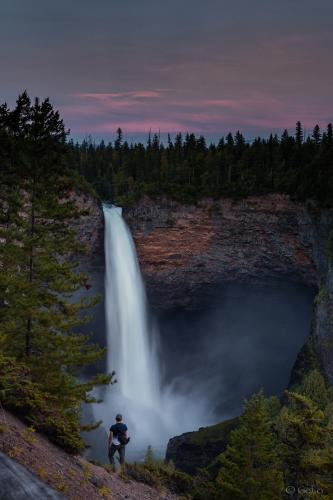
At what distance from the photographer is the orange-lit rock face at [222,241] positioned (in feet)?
140

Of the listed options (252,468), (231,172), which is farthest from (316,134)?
(252,468)

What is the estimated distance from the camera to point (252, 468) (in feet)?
53.3

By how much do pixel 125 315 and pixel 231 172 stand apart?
18330 mm

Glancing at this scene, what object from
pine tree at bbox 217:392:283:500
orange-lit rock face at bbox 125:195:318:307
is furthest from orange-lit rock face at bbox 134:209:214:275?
pine tree at bbox 217:392:283:500

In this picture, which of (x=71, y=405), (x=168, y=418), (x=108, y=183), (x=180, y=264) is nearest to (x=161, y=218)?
(x=180, y=264)

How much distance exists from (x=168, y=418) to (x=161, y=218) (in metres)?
19.1

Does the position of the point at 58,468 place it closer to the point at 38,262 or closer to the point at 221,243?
the point at 38,262

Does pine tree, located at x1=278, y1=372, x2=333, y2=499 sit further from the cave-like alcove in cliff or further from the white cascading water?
the cave-like alcove in cliff

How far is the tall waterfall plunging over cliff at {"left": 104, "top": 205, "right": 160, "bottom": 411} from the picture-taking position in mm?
41719

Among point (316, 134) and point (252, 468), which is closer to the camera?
point (252, 468)

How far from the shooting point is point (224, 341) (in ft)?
161

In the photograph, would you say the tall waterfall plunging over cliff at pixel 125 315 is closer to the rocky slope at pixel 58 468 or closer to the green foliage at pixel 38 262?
the green foliage at pixel 38 262

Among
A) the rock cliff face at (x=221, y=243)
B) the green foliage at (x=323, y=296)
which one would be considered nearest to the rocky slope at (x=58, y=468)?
the green foliage at (x=323, y=296)

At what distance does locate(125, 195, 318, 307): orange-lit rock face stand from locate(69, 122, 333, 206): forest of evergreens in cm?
128
